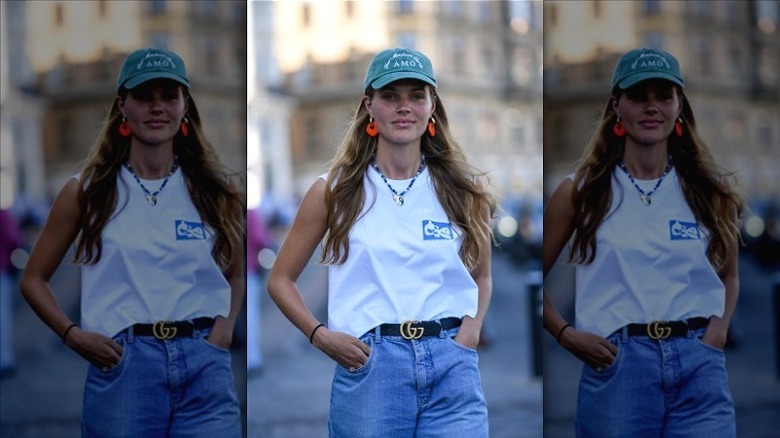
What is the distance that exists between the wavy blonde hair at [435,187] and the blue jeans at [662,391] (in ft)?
1.86

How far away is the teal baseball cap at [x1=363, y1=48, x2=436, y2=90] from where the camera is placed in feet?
11.7

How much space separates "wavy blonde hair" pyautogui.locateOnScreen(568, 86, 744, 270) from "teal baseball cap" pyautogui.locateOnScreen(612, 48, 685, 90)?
4 centimetres

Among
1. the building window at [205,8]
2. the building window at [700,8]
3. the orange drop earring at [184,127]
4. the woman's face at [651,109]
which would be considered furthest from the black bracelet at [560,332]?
the building window at [205,8]

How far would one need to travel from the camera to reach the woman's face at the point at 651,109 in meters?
3.74

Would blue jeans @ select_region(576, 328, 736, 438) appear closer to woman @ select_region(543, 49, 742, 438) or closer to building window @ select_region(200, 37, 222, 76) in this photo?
woman @ select_region(543, 49, 742, 438)

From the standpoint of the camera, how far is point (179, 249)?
3592 millimetres

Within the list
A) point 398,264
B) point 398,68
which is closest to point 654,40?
point 398,68

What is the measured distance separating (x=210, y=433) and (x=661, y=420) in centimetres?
138

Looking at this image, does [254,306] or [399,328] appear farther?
[254,306]

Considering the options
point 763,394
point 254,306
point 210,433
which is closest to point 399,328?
point 210,433

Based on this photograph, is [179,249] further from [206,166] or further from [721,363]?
[721,363]

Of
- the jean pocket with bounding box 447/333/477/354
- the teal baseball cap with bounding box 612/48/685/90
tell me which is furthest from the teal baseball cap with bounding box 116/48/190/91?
the teal baseball cap with bounding box 612/48/685/90

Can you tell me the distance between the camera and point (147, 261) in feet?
11.7

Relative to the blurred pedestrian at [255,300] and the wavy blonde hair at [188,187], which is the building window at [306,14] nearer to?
the wavy blonde hair at [188,187]
